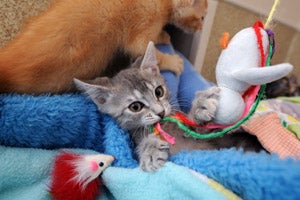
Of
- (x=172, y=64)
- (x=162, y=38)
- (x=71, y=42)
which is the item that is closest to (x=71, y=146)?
(x=71, y=42)

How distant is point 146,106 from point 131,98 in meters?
0.04

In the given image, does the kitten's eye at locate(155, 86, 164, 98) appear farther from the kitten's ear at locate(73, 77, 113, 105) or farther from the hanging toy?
the hanging toy

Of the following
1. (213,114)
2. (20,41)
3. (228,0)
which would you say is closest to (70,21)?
(20,41)

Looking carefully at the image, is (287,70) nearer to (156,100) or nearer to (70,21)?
(156,100)

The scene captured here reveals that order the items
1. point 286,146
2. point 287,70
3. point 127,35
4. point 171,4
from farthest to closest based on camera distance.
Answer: point 171,4 < point 127,35 < point 286,146 < point 287,70

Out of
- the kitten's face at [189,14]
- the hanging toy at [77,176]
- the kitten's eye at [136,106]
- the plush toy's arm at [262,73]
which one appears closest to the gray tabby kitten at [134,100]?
the kitten's eye at [136,106]

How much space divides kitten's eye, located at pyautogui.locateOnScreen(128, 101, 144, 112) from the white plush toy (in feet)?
0.61

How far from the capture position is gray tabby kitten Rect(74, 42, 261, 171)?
0.67 metres

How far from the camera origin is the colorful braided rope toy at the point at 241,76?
0.62 m

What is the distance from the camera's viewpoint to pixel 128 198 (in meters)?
0.60

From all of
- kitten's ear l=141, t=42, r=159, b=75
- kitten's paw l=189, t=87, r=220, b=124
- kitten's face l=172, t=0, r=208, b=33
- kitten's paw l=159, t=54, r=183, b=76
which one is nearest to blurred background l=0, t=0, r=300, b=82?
kitten's face l=172, t=0, r=208, b=33

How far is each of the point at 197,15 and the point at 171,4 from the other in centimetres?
11

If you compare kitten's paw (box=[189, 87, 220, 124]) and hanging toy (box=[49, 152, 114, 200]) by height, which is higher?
kitten's paw (box=[189, 87, 220, 124])

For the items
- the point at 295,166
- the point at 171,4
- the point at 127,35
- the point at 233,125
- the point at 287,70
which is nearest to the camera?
the point at 295,166
